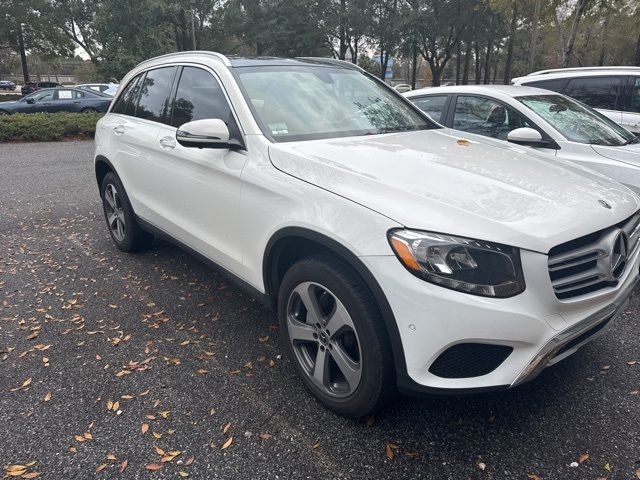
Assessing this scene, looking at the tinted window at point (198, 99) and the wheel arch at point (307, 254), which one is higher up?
the tinted window at point (198, 99)

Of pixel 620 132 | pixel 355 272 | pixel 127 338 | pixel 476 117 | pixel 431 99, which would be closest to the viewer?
pixel 355 272

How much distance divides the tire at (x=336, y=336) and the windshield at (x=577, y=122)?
3496 millimetres

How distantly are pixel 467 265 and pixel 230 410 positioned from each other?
4.85 ft

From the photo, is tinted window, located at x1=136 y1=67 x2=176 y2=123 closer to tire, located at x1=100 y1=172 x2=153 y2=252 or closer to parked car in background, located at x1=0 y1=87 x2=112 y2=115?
tire, located at x1=100 y1=172 x2=153 y2=252

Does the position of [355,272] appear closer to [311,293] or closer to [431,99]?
[311,293]

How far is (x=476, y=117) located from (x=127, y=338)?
13.5ft

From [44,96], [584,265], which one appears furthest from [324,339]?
[44,96]

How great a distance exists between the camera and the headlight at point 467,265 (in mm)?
1866

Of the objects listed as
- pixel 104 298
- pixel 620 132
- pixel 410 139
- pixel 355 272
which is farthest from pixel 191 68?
pixel 620 132

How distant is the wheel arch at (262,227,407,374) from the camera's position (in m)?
2.01

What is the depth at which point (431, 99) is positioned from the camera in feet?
18.7

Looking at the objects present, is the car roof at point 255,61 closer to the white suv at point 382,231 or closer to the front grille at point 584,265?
the white suv at point 382,231

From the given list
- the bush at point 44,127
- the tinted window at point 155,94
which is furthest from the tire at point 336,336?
the bush at point 44,127

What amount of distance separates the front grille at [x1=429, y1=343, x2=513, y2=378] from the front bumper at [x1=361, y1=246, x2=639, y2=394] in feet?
0.06
